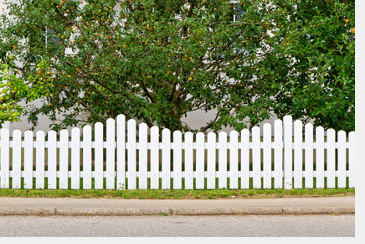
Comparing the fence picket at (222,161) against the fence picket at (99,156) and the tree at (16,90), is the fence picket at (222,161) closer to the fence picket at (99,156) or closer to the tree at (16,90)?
the fence picket at (99,156)

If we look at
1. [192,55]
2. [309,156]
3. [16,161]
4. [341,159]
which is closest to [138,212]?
[16,161]

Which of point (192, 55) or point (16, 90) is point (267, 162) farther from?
point (16, 90)

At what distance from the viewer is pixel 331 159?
10.3 meters

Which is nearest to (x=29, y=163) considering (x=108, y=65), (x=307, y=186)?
(x=108, y=65)

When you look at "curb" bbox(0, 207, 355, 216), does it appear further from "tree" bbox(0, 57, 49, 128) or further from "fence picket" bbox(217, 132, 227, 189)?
"tree" bbox(0, 57, 49, 128)

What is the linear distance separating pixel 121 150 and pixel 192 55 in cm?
233

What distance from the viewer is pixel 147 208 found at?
8.09 metres

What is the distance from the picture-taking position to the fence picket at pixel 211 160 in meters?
10.1

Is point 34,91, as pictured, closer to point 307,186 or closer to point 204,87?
point 204,87

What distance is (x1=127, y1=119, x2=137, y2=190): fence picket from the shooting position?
10.1 m

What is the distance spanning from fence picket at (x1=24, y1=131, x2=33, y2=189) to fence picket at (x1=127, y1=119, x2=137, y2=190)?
1760mm

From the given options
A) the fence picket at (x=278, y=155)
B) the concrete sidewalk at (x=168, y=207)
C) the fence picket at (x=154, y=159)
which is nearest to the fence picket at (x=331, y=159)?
the fence picket at (x=278, y=155)

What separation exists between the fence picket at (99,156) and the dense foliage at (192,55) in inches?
58.8

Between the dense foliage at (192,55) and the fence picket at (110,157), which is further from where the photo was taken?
the dense foliage at (192,55)
